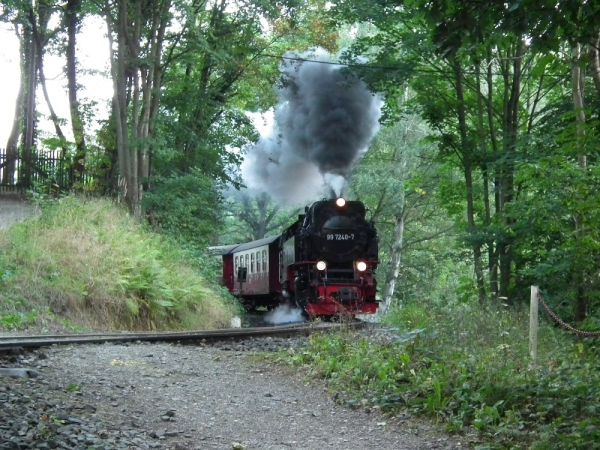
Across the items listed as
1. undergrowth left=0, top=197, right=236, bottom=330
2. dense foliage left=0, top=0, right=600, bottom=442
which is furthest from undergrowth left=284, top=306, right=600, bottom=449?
undergrowth left=0, top=197, right=236, bottom=330

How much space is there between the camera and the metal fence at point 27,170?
23938mm

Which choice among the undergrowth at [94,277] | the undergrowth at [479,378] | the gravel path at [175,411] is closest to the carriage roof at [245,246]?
the undergrowth at [94,277]

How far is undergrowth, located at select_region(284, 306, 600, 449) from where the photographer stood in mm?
5805

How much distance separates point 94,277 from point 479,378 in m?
10.2

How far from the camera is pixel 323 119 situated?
842 inches

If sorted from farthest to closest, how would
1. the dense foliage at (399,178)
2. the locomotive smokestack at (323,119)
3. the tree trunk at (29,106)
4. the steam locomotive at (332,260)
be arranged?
the tree trunk at (29,106) < the locomotive smokestack at (323,119) < the steam locomotive at (332,260) < the dense foliage at (399,178)

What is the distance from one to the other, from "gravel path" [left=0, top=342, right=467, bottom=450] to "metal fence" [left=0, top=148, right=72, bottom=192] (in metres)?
15.2

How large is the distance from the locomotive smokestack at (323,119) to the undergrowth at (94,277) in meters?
5.52

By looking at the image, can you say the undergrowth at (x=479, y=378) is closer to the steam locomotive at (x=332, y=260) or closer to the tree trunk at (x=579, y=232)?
the tree trunk at (x=579, y=232)

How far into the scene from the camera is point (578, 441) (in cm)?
501

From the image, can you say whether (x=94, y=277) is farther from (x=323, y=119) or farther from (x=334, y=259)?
(x=323, y=119)

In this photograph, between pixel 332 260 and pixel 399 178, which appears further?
pixel 399 178

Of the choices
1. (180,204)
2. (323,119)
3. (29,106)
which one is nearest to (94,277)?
(180,204)

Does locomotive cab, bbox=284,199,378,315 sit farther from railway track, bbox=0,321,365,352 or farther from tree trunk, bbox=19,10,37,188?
tree trunk, bbox=19,10,37,188
